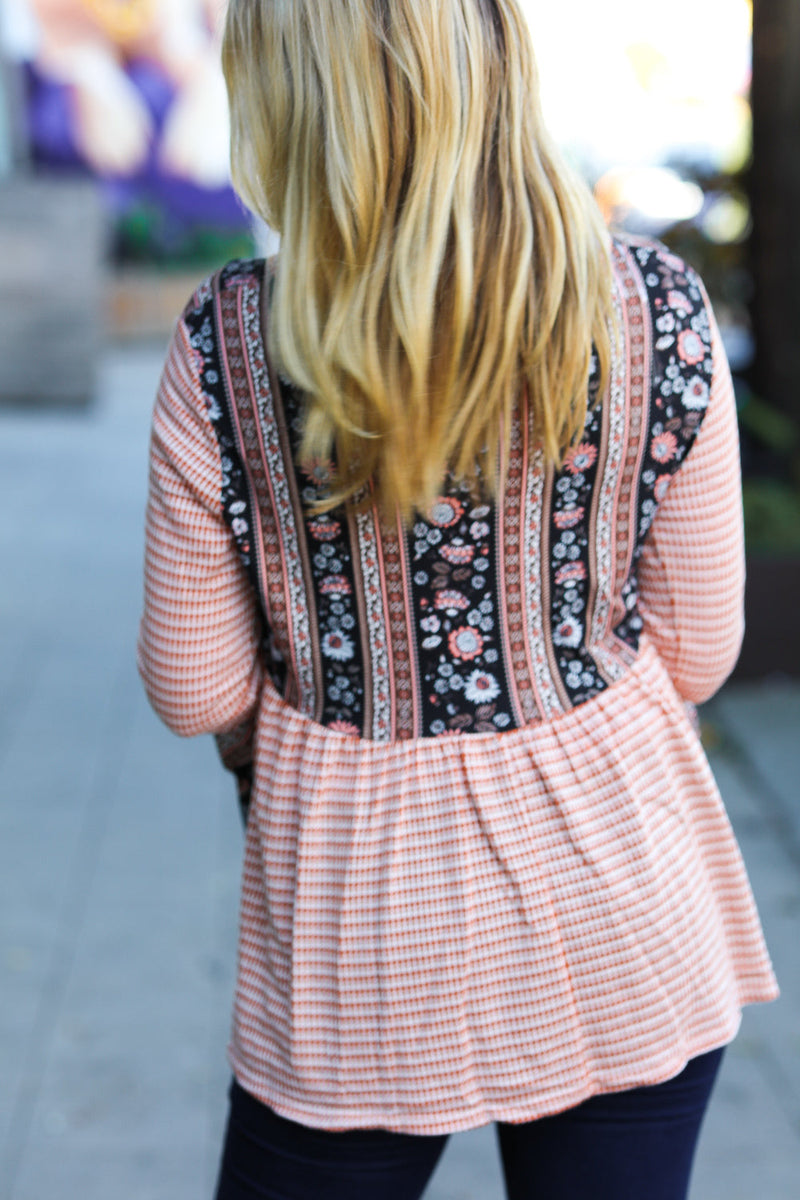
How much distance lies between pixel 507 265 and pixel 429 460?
192mm

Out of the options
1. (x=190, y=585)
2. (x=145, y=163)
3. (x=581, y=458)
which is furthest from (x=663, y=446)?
(x=145, y=163)

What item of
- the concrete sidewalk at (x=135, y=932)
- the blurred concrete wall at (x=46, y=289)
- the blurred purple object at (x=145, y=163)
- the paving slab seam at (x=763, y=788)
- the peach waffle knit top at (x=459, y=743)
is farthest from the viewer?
the blurred purple object at (x=145, y=163)

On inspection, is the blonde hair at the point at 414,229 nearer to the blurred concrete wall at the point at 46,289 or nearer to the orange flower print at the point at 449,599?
the orange flower print at the point at 449,599

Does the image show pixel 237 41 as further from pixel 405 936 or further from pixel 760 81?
pixel 760 81

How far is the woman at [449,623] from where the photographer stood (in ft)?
4.01

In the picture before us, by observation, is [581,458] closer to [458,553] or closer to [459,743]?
[458,553]

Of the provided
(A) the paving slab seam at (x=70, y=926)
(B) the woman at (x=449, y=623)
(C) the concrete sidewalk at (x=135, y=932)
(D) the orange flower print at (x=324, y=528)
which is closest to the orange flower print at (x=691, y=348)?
(B) the woman at (x=449, y=623)

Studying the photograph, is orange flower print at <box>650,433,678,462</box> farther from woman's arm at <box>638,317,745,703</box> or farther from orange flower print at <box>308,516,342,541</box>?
orange flower print at <box>308,516,342,541</box>

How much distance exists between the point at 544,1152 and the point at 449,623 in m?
0.59

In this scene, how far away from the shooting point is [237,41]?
4.13 feet

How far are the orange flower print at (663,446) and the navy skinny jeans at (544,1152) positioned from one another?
0.64 m

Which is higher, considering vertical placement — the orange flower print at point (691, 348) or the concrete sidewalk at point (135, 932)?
the orange flower print at point (691, 348)

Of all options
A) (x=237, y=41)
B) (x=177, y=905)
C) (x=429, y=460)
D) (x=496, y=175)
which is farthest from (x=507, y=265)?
(x=177, y=905)

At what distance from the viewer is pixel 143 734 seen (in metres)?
4.65
